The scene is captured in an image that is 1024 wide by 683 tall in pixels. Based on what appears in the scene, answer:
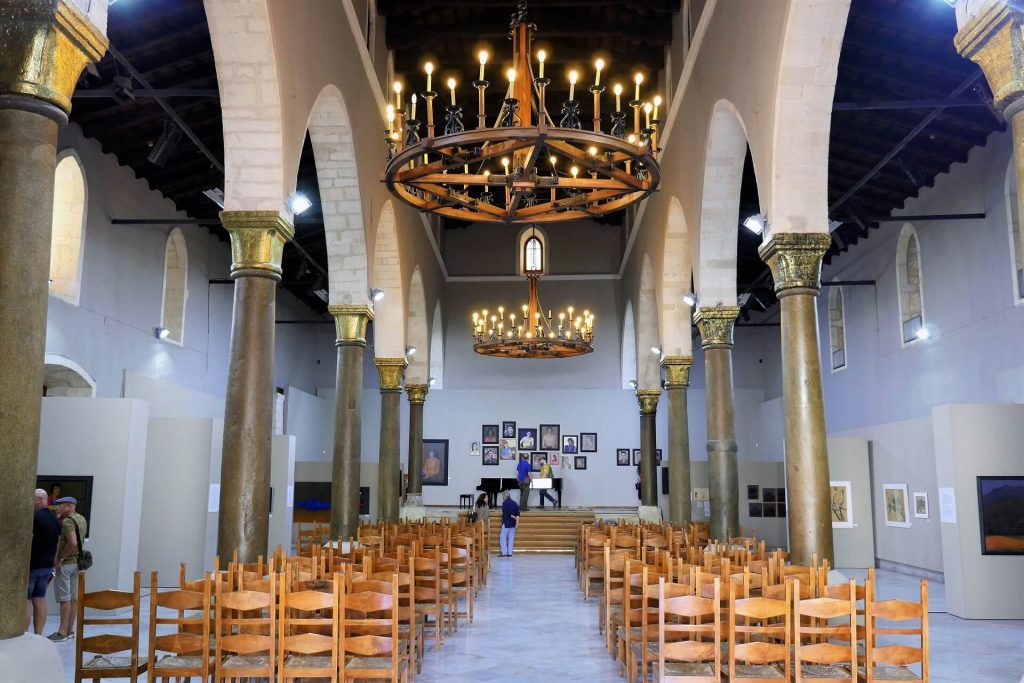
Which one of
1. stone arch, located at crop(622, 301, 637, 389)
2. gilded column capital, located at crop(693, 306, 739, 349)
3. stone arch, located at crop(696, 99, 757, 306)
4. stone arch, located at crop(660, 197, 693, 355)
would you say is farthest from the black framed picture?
stone arch, located at crop(696, 99, 757, 306)

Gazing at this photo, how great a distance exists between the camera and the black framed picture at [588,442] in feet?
84.1

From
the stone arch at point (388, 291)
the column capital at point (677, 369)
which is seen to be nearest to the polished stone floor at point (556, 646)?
the column capital at point (677, 369)

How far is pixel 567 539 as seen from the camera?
20516mm

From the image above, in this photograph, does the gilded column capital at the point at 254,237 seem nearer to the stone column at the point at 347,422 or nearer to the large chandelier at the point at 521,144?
the large chandelier at the point at 521,144

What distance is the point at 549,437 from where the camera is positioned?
84.5ft

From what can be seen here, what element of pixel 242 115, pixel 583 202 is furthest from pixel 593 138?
pixel 242 115

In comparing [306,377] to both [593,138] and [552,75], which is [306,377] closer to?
[552,75]

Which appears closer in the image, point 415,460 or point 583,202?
point 583,202

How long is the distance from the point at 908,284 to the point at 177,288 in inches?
593

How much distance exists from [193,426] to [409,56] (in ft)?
27.1

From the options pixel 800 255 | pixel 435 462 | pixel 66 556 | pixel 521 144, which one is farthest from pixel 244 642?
pixel 435 462

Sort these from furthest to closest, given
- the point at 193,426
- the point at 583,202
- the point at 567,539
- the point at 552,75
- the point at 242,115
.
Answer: the point at 567,539, the point at 552,75, the point at 193,426, the point at 583,202, the point at 242,115

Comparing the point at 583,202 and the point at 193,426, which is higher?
the point at 583,202

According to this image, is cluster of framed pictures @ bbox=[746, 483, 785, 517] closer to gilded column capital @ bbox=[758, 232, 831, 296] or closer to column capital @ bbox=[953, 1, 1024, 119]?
gilded column capital @ bbox=[758, 232, 831, 296]
